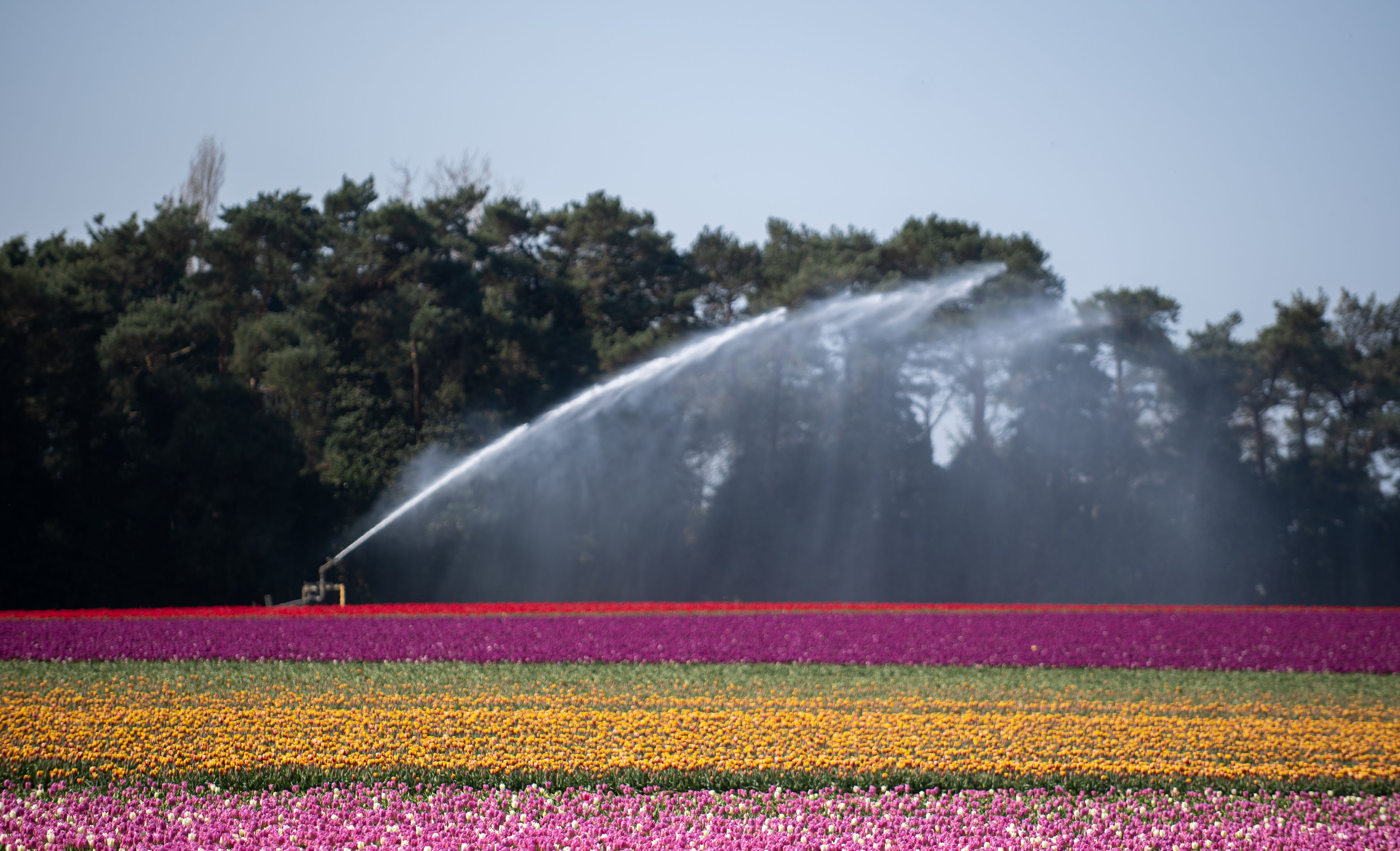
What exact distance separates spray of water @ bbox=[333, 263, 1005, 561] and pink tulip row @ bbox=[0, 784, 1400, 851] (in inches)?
1207

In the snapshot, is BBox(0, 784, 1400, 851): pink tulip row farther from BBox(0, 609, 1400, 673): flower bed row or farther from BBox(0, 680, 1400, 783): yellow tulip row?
BBox(0, 609, 1400, 673): flower bed row

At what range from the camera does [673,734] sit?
10.6 meters

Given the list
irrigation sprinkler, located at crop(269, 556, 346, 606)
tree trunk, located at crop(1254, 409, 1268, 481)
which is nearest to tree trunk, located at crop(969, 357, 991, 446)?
tree trunk, located at crop(1254, 409, 1268, 481)

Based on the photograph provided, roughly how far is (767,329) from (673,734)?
32865 millimetres

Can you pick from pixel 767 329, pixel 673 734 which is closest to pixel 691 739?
pixel 673 734

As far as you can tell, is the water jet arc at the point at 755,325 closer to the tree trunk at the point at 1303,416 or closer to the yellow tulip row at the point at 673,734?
the tree trunk at the point at 1303,416

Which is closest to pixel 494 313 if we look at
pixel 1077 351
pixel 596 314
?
pixel 596 314

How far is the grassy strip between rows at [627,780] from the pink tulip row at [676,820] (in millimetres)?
175

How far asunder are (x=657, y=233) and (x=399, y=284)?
11.1 metres

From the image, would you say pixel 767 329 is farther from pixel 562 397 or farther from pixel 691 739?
pixel 691 739

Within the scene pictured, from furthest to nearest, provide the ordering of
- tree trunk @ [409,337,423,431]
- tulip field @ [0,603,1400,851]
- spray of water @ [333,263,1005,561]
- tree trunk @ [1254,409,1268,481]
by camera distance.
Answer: tree trunk @ [1254,409,1268,481], spray of water @ [333,263,1005,561], tree trunk @ [409,337,423,431], tulip field @ [0,603,1400,851]

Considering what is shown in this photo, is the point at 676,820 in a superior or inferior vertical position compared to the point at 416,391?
inferior

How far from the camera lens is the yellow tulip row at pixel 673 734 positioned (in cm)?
929

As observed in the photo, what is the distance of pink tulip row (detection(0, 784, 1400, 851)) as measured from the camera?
7016mm
